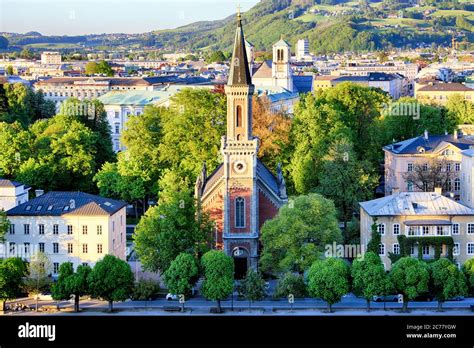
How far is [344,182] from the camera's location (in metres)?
75.1

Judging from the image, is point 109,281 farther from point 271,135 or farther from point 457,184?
point 457,184

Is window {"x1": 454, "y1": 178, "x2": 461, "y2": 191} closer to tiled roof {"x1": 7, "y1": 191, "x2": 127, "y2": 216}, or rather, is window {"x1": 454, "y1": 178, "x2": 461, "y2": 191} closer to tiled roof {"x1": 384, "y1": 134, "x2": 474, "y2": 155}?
tiled roof {"x1": 384, "y1": 134, "x2": 474, "y2": 155}

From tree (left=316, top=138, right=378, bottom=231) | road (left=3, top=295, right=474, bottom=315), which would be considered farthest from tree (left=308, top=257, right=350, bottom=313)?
tree (left=316, top=138, right=378, bottom=231)

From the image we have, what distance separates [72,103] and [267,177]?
3843 cm

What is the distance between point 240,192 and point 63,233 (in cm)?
1136

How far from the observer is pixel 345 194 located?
75.2 meters

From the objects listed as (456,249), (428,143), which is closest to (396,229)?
(456,249)

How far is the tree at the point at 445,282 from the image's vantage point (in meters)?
54.9

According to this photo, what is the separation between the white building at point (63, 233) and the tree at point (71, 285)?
5663 millimetres

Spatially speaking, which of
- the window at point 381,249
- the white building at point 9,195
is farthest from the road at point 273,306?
the white building at point 9,195

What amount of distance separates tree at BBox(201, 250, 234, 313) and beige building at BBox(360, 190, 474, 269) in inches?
440

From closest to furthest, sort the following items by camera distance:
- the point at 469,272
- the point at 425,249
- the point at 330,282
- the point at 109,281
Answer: the point at 330,282, the point at 109,281, the point at 469,272, the point at 425,249
